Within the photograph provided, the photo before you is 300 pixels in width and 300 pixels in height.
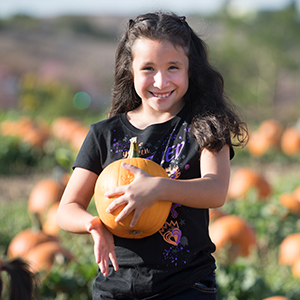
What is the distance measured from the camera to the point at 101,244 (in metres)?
1.64

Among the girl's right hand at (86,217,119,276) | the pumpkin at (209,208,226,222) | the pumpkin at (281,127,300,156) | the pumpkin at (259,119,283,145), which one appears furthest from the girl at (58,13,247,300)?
the pumpkin at (259,119,283,145)

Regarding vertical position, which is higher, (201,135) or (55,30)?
(55,30)

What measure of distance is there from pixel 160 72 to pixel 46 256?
238 cm

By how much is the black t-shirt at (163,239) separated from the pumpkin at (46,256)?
5.87ft

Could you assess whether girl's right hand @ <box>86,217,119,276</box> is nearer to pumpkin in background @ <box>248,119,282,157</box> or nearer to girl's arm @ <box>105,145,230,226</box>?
girl's arm @ <box>105,145,230,226</box>

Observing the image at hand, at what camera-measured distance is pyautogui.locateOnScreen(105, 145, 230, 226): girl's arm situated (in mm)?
1550

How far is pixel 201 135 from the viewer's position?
1.82 metres

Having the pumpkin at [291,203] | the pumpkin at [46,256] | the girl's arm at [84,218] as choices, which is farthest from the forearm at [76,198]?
the pumpkin at [291,203]

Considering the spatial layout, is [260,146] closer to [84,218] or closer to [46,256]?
[46,256]

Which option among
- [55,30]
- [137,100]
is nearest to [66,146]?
[137,100]

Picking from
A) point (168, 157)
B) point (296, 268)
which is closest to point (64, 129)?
point (296, 268)

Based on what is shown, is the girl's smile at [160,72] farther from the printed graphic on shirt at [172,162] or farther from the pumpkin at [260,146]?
the pumpkin at [260,146]

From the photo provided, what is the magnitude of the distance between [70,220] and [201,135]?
65 centimetres

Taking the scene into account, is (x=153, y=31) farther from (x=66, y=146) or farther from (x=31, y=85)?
(x=31, y=85)
